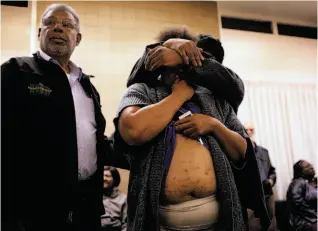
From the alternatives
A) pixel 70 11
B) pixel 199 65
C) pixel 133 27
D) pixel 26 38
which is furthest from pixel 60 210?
pixel 133 27

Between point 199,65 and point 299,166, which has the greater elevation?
point 199,65

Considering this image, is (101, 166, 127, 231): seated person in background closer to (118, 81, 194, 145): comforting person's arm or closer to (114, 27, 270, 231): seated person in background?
(114, 27, 270, 231): seated person in background

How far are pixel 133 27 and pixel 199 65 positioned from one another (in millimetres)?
3521

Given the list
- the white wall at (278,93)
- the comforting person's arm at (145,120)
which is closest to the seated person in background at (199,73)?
the comforting person's arm at (145,120)

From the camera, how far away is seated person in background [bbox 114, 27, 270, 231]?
3.74ft

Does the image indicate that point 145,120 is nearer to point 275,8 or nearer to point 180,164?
point 180,164

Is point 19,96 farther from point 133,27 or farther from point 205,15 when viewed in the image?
point 205,15

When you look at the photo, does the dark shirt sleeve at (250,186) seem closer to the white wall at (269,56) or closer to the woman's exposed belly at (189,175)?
the woman's exposed belly at (189,175)

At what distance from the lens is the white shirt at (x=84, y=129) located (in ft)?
4.44

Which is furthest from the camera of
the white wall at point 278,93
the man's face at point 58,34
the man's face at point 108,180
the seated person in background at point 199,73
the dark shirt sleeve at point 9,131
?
the white wall at point 278,93

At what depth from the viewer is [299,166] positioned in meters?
4.41

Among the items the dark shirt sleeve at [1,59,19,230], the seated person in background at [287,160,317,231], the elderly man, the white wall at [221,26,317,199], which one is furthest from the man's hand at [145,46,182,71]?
the white wall at [221,26,317,199]

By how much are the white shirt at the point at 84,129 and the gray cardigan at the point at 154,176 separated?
180 millimetres

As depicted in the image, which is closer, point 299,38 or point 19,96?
point 19,96
